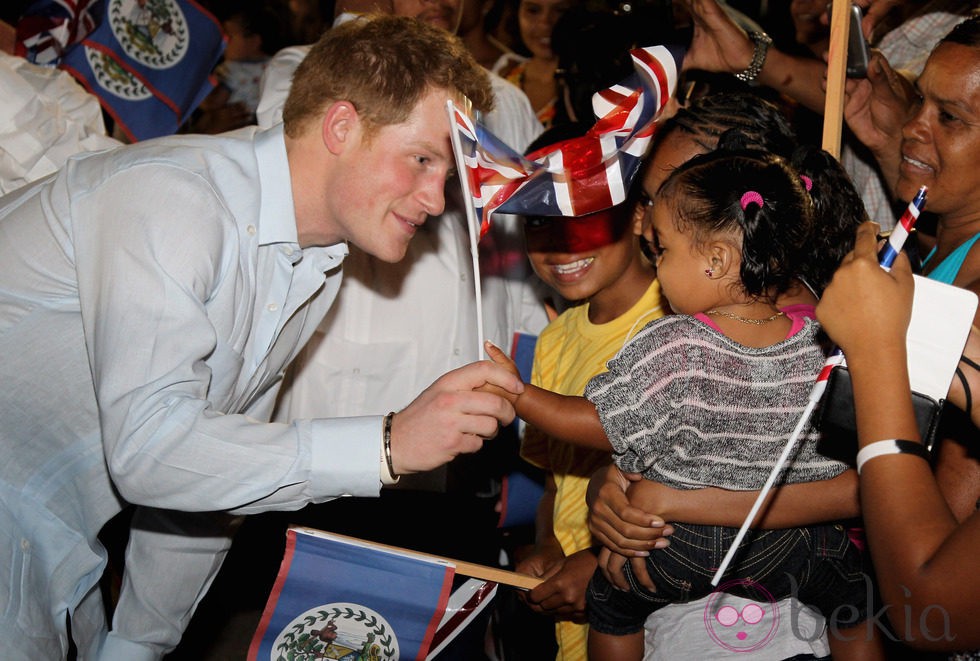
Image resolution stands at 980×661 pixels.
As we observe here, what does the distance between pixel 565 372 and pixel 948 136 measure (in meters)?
1.14

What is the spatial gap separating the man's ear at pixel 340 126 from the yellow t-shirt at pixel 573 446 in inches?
33.9

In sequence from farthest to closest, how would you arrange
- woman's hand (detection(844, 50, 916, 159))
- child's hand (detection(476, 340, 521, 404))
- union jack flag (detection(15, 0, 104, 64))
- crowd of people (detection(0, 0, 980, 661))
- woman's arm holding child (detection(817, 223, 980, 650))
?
union jack flag (detection(15, 0, 104, 64)) < woman's hand (detection(844, 50, 916, 159)) < child's hand (detection(476, 340, 521, 404)) < crowd of people (detection(0, 0, 980, 661)) < woman's arm holding child (detection(817, 223, 980, 650))

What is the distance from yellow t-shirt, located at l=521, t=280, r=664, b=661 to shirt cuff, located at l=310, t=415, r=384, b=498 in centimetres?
73

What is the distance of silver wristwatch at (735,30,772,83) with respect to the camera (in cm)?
315

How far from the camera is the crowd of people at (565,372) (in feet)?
6.13

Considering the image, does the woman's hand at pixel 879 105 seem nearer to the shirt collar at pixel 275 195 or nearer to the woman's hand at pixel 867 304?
the woman's hand at pixel 867 304

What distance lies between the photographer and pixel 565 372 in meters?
2.66

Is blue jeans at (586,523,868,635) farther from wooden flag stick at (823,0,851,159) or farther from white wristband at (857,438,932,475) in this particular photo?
wooden flag stick at (823,0,851,159)

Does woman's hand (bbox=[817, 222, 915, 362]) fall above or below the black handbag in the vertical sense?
above

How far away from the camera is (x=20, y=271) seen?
83.7 inches

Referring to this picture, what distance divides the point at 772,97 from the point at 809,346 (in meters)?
2.14

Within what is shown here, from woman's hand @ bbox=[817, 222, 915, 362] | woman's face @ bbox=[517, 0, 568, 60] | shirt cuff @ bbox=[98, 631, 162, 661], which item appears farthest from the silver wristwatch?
shirt cuff @ bbox=[98, 631, 162, 661]

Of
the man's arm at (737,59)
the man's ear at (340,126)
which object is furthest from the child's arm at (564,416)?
the man's arm at (737,59)

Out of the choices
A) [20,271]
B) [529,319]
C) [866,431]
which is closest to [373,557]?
[20,271]
